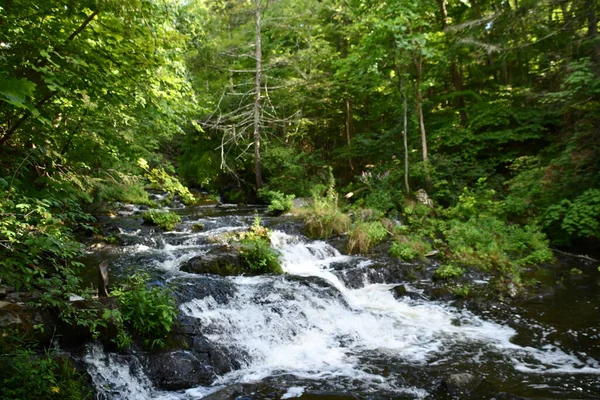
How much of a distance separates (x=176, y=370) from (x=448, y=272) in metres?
6.13

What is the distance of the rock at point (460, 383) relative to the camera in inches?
177

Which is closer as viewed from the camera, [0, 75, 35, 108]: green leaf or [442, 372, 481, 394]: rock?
[0, 75, 35, 108]: green leaf

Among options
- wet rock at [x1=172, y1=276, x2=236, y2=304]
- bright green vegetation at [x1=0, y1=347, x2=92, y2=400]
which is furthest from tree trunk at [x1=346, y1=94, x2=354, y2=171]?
bright green vegetation at [x1=0, y1=347, x2=92, y2=400]

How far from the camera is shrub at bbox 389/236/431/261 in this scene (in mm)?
9461

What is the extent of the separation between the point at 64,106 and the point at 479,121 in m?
13.7

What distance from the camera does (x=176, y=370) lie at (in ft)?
16.1

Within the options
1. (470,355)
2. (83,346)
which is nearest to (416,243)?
(470,355)

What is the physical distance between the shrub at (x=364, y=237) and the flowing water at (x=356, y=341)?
→ 1.16 m

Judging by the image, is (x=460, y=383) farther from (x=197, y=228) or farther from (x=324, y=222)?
(x=197, y=228)

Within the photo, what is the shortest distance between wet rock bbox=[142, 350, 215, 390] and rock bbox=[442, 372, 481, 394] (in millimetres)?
3025

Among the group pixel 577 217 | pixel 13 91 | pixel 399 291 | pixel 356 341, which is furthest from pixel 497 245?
pixel 13 91

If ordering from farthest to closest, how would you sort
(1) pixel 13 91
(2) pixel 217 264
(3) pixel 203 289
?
(2) pixel 217 264, (3) pixel 203 289, (1) pixel 13 91

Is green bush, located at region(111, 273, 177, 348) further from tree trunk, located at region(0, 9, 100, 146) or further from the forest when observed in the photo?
tree trunk, located at region(0, 9, 100, 146)

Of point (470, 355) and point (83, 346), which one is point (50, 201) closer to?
point (83, 346)
